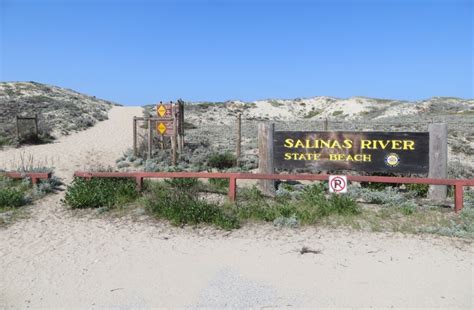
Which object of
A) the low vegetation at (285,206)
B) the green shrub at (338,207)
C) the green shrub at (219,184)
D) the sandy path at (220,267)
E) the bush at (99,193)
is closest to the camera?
the sandy path at (220,267)

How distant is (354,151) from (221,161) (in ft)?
17.5

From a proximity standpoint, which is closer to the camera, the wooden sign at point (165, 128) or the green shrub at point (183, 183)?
the green shrub at point (183, 183)

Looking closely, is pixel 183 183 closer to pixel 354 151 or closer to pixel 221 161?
pixel 221 161

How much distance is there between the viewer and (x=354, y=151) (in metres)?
10.2

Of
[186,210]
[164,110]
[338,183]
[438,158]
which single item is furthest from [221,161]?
[438,158]

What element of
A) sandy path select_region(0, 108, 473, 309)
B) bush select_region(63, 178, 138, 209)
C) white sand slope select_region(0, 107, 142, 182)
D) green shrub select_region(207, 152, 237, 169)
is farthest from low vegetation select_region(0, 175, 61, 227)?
green shrub select_region(207, 152, 237, 169)

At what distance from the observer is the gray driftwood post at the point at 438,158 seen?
9625 millimetres

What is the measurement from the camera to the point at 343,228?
25.6ft

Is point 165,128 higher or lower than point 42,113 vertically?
lower

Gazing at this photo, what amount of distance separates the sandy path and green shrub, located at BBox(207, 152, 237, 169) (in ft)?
20.4

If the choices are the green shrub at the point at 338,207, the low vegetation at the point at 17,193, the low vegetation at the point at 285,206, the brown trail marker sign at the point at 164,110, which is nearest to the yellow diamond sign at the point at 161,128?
the brown trail marker sign at the point at 164,110

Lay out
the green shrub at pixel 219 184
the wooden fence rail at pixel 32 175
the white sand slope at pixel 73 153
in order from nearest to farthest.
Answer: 1. the green shrub at pixel 219 184
2. the wooden fence rail at pixel 32 175
3. the white sand slope at pixel 73 153

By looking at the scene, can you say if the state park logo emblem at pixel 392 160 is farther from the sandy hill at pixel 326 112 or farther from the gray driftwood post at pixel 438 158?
the sandy hill at pixel 326 112

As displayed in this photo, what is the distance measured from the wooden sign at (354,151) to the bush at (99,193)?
3.53 metres
